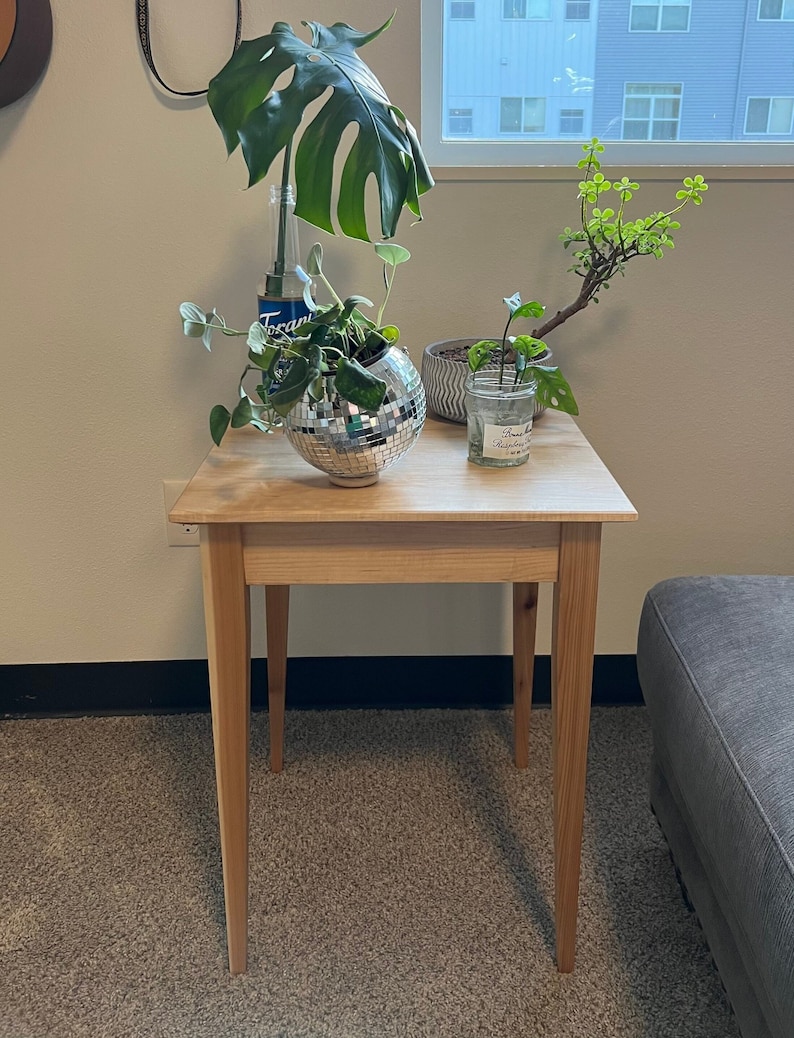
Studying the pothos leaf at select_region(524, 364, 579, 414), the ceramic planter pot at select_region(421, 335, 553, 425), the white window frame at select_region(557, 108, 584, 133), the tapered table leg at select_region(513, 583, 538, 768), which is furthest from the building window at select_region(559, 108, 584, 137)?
the tapered table leg at select_region(513, 583, 538, 768)

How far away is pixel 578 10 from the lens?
4.26 feet

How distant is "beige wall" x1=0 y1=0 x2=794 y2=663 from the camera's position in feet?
4.10

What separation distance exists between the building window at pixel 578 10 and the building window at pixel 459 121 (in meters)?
0.20

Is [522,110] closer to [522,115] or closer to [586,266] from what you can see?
[522,115]

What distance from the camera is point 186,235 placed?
1.31 m

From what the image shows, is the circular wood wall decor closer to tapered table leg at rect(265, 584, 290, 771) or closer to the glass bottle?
the glass bottle

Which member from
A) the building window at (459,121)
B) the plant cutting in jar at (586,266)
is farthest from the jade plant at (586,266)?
the building window at (459,121)

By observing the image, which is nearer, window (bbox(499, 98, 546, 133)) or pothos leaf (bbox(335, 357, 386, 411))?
pothos leaf (bbox(335, 357, 386, 411))

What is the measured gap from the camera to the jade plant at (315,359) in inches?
34.3

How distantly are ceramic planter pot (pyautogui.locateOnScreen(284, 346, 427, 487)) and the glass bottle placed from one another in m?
0.17

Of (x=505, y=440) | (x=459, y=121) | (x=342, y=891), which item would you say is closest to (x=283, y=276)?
(x=505, y=440)

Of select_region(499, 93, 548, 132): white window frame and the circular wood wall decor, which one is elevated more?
the circular wood wall decor

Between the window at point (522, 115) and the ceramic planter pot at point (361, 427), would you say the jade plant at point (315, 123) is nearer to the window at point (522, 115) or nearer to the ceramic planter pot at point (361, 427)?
the ceramic planter pot at point (361, 427)

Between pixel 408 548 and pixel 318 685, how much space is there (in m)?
0.70
